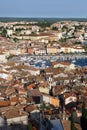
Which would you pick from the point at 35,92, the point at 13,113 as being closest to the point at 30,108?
the point at 13,113

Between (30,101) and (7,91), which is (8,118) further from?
(7,91)

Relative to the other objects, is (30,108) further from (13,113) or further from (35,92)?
(35,92)

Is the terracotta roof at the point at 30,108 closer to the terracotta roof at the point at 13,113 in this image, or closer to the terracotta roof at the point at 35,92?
the terracotta roof at the point at 13,113

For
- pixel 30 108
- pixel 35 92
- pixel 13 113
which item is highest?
pixel 13 113

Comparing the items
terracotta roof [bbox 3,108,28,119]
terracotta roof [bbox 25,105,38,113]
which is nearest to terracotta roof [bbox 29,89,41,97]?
terracotta roof [bbox 25,105,38,113]

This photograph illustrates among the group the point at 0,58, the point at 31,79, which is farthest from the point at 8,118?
the point at 0,58

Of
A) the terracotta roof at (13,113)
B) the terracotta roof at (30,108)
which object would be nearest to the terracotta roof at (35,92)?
the terracotta roof at (30,108)

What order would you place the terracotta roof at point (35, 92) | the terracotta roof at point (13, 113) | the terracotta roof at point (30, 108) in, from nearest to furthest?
the terracotta roof at point (13, 113)
the terracotta roof at point (30, 108)
the terracotta roof at point (35, 92)

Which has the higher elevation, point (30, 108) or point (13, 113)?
point (13, 113)

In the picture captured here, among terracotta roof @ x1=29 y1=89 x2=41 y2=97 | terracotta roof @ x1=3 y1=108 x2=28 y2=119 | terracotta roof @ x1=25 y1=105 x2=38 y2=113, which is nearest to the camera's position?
terracotta roof @ x1=3 y1=108 x2=28 y2=119

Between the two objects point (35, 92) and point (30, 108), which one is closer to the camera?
point (30, 108)

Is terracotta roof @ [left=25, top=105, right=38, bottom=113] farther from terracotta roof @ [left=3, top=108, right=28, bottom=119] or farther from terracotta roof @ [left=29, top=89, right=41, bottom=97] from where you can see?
terracotta roof @ [left=29, top=89, right=41, bottom=97]
